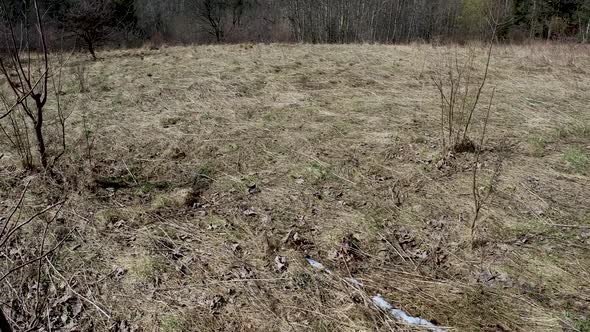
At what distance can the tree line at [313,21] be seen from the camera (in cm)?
1069

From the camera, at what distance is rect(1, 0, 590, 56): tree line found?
1069cm

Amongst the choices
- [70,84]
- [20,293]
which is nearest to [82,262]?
[20,293]

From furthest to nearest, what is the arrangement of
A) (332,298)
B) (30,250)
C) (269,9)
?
(269,9) → (30,250) → (332,298)

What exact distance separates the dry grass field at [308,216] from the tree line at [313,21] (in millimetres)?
5335

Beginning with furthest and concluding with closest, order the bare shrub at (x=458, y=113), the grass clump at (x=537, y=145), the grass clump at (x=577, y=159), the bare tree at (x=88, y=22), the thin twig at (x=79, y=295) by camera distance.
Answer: the bare tree at (x=88, y=22) → the grass clump at (x=537, y=145) → the bare shrub at (x=458, y=113) → the grass clump at (x=577, y=159) → the thin twig at (x=79, y=295)

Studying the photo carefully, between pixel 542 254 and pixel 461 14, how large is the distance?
17.8m

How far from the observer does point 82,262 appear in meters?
2.41

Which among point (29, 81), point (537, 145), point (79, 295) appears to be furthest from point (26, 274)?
point (537, 145)

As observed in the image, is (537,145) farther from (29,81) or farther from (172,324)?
(29,81)

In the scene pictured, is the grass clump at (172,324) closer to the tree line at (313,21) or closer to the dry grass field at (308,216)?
the dry grass field at (308,216)

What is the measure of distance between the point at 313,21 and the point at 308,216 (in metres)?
13.6

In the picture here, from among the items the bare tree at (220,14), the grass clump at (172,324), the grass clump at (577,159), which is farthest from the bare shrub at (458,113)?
the bare tree at (220,14)

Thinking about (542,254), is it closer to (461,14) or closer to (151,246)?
(151,246)

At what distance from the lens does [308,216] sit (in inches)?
112
